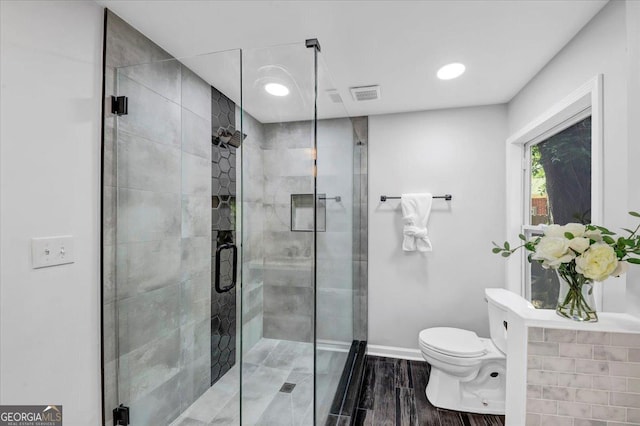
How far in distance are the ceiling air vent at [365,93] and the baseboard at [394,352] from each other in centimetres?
220

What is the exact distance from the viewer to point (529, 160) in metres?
2.32

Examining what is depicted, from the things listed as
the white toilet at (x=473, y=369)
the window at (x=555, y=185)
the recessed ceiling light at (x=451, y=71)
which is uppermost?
the recessed ceiling light at (x=451, y=71)

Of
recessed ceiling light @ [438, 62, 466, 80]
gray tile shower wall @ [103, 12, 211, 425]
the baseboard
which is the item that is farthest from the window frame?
gray tile shower wall @ [103, 12, 211, 425]

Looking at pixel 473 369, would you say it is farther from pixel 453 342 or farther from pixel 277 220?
pixel 277 220

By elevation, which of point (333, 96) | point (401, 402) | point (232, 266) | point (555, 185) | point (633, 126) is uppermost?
point (333, 96)

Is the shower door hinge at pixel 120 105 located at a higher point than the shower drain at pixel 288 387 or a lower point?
higher

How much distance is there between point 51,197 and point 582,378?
83.4 inches

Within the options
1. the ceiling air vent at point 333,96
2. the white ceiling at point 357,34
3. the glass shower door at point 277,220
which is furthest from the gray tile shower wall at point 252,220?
the ceiling air vent at point 333,96

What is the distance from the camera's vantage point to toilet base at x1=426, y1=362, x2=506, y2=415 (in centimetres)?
201

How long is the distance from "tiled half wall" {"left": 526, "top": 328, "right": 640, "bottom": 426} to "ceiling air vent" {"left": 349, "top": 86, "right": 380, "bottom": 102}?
1809 mm

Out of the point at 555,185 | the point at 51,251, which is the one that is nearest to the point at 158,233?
the point at 51,251

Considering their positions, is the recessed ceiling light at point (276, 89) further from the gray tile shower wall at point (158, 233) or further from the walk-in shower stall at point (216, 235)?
the gray tile shower wall at point (158, 233)

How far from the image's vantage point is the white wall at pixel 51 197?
1043 mm

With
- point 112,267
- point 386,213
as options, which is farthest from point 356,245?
point 112,267
